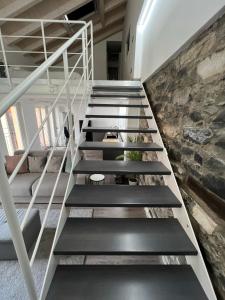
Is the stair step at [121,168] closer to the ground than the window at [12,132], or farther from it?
farther from it

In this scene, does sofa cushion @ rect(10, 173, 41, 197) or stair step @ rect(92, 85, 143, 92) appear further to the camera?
sofa cushion @ rect(10, 173, 41, 197)

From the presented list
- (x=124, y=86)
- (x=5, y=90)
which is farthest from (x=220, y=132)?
(x=5, y=90)

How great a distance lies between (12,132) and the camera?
15.9 ft

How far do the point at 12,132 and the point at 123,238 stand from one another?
4729 mm

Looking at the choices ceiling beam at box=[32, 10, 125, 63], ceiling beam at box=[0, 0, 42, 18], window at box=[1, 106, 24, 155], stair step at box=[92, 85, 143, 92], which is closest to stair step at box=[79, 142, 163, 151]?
stair step at box=[92, 85, 143, 92]

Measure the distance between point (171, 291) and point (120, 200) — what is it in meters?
0.60

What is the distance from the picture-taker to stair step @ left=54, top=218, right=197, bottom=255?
41.6 inches

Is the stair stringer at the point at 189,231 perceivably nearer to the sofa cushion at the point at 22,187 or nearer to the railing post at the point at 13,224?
the railing post at the point at 13,224

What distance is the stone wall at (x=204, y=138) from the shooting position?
878 millimetres

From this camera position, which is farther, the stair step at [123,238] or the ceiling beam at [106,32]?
the ceiling beam at [106,32]

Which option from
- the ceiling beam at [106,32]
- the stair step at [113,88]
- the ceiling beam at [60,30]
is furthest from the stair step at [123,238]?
the ceiling beam at [106,32]

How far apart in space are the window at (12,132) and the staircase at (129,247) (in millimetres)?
3917

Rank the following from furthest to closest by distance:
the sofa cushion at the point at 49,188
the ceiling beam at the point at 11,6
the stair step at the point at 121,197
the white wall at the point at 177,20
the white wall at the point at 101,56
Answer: the white wall at the point at 101,56 → the sofa cushion at the point at 49,188 → the ceiling beam at the point at 11,6 → the stair step at the point at 121,197 → the white wall at the point at 177,20

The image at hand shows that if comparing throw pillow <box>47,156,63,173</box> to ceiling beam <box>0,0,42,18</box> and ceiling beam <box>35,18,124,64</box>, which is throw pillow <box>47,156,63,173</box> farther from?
ceiling beam <box>35,18,124,64</box>
